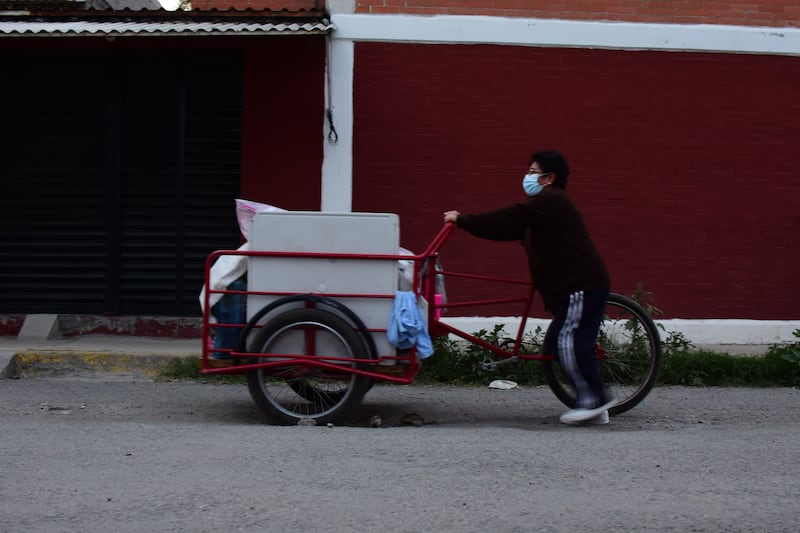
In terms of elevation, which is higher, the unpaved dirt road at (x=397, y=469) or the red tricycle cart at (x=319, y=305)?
the red tricycle cart at (x=319, y=305)

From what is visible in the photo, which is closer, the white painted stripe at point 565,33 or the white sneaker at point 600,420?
the white sneaker at point 600,420

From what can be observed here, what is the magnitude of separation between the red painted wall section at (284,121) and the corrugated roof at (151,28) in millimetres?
939

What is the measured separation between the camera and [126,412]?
6.75 m

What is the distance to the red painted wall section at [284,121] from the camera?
31.2 ft

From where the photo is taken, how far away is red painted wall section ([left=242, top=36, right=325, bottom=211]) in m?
9.50

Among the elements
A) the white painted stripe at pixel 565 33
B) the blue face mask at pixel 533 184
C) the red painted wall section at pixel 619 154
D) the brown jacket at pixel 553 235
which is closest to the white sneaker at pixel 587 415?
the brown jacket at pixel 553 235

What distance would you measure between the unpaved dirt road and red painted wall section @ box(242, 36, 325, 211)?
3037 mm

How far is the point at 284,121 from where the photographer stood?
9.54m

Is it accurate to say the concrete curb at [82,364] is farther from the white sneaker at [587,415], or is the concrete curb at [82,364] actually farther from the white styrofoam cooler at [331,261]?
the white sneaker at [587,415]

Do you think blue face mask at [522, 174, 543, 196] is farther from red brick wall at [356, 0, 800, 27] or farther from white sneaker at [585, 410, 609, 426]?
red brick wall at [356, 0, 800, 27]

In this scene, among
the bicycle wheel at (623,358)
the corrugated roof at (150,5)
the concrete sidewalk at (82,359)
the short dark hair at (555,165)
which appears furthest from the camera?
the corrugated roof at (150,5)

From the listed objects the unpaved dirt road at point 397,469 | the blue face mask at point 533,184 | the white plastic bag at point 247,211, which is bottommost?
the unpaved dirt road at point 397,469

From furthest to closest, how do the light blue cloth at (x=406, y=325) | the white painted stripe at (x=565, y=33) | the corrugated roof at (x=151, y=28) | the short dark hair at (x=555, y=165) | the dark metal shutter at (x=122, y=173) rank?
1. the dark metal shutter at (x=122, y=173)
2. the white painted stripe at (x=565, y=33)
3. the corrugated roof at (x=151, y=28)
4. the short dark hair at (x=555, y=165)
5. the light blue cloth at (x=406, y=325)

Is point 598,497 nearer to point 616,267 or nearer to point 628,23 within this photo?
→ point 616,267
